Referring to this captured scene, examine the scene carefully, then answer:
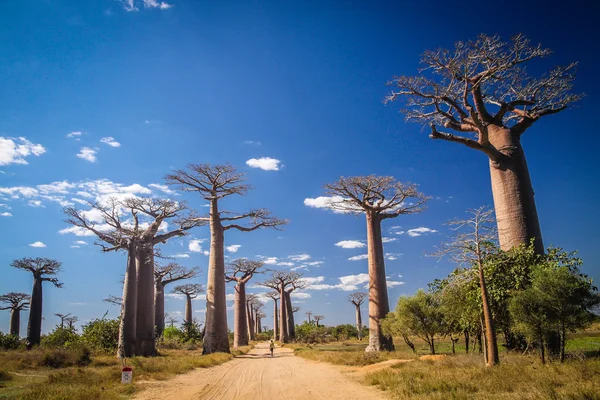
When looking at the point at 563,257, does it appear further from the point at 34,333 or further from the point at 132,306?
the point at 34,333

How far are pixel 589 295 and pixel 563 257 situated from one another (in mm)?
1112

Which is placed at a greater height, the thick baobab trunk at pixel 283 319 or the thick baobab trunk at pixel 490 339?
Result: the thick baobab trunk at pixel 490 339

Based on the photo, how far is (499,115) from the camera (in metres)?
11.5

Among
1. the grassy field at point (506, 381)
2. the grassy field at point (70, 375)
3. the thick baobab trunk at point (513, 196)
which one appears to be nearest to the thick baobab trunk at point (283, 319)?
the grassy field at point (70, 375)

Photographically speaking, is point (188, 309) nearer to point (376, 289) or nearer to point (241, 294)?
point (241, 294)

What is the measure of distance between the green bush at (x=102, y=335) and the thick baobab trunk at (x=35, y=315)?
672cm

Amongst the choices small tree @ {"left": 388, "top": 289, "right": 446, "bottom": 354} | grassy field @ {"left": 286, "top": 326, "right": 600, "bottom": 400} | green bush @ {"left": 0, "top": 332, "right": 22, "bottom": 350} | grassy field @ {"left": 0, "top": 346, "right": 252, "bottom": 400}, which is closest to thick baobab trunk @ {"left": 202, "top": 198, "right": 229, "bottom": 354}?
grassy field @ {"left": 0, "top": 346, "right": 252, "bottom": 400}

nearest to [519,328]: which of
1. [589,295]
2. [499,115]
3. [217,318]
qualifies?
[589,295]

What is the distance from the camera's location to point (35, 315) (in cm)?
2400

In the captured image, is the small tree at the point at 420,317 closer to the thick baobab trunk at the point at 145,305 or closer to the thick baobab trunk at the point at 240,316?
the thick baobab trunk at the point at 145,305

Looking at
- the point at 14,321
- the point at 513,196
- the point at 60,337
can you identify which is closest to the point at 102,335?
the point at 60,337

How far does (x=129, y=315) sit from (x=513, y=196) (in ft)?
54.5

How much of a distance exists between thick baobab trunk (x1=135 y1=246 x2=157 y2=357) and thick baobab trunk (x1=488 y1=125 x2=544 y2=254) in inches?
623

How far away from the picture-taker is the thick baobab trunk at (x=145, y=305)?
55.8 ft
